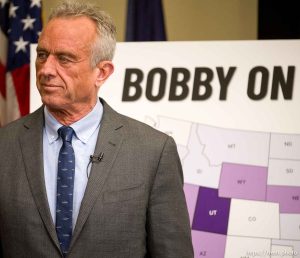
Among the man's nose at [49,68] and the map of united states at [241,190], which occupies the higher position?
the man's nose at [49,68]

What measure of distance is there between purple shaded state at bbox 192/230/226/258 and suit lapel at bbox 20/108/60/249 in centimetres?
103

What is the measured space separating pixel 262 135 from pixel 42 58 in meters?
1.22

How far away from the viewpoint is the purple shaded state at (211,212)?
8.35 ft

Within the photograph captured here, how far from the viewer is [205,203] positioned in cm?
257

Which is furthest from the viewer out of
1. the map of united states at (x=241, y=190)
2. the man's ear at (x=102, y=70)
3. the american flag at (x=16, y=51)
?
the american flag at (x=16, y=51)

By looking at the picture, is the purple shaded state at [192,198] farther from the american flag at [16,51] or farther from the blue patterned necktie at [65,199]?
the american flag at [16,51]

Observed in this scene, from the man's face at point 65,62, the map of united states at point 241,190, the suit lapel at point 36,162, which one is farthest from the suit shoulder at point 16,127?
the map of united states at point 241,190

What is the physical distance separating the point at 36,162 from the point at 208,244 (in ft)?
3.67

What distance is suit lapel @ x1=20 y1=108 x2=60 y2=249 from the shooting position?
5.54 ft

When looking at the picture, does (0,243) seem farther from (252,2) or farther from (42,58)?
(252,2)

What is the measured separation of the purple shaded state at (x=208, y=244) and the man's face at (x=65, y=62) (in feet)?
3.41

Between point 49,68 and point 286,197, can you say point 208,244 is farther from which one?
point 49,68

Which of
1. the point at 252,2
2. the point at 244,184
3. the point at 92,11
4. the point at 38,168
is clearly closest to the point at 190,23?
the point at 252,2

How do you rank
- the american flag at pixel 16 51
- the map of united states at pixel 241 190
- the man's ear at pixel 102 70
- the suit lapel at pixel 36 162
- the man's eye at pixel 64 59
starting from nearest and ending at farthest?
the suit lapel at pixel 36 162, the man's eye at pixel 64 59, the man's ear at pixel 102 70, the map of united states at pixel 241 190, the american flag at pixel 16 51
